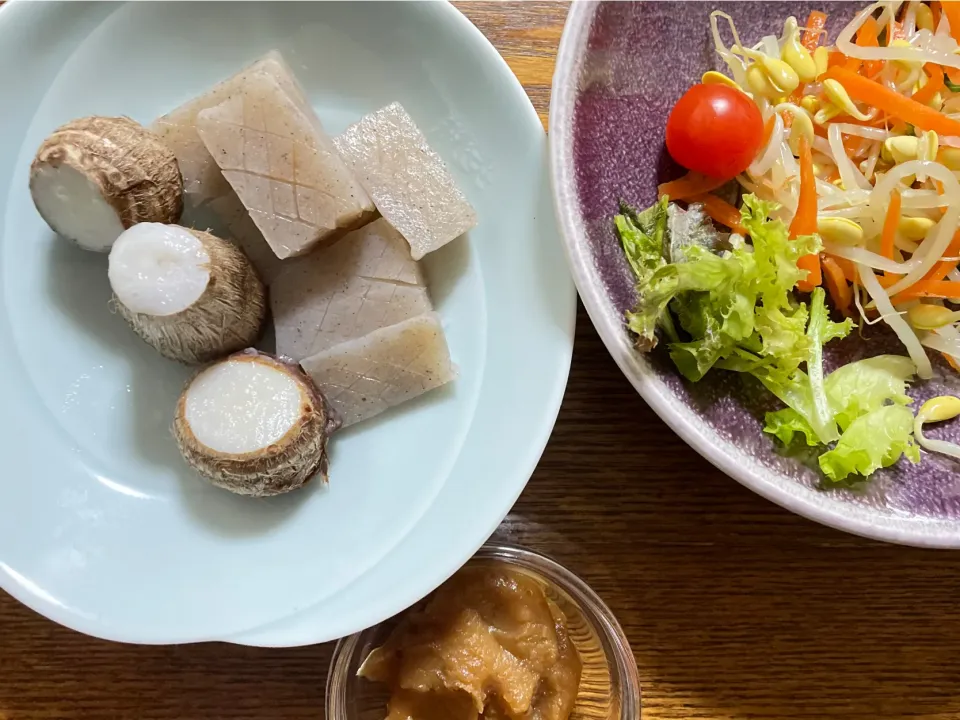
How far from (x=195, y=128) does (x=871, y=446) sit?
149cm

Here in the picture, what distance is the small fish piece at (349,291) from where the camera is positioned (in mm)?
1507

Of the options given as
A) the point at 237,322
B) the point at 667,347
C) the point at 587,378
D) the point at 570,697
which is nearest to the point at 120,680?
the point at 237,322

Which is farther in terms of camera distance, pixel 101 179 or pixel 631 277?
pixel 631 277

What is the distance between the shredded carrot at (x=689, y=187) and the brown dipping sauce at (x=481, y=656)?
0.88 meters

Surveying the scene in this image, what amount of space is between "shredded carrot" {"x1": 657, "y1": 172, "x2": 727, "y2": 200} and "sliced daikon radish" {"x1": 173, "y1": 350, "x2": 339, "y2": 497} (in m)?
0.87

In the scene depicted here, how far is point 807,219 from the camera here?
5.07 ft

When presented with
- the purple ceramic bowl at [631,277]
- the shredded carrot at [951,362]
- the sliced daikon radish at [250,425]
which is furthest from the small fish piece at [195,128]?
the shredded carrot at [951,362]

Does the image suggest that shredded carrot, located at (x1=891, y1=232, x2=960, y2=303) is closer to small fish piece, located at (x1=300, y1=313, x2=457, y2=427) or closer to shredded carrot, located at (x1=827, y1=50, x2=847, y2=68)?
shredded carrot, located at (x1=827, y1=50, x2=847, y2=68)

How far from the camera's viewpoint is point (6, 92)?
1.45m

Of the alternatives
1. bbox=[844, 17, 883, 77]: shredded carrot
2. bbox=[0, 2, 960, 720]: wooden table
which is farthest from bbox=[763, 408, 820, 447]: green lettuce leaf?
Result: bbox=[844, 17, 883, 77]: shredded carrot

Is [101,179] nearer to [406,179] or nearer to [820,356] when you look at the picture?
[406,179]

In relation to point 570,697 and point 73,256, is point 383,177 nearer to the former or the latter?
point 73,256

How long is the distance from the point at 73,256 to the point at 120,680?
897mm

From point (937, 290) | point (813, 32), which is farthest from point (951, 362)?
point (813, 32)
